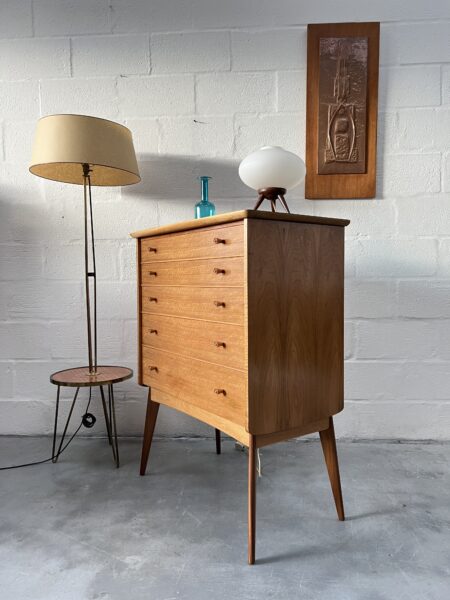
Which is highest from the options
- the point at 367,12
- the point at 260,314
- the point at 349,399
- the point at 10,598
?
the point at 367,12

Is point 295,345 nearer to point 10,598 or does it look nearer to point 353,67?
point 10,598

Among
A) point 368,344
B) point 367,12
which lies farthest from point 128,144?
point 368,344

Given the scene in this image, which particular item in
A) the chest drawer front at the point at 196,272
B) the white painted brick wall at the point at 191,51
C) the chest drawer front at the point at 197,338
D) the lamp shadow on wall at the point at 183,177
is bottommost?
the chest drawer front at the point at 197,338

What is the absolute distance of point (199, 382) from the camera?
4.95 ft

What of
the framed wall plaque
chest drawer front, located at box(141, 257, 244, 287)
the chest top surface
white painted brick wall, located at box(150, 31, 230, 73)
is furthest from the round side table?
white painted brick wall, located at box(150, 31, 230, 73)

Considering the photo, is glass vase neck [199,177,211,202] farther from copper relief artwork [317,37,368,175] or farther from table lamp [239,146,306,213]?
copper relief artwork [317,37,368,175]

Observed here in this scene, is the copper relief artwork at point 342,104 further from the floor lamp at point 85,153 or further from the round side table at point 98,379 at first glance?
Result: the round side table at point 98,379

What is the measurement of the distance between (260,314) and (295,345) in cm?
17

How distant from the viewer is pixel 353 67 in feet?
6.82

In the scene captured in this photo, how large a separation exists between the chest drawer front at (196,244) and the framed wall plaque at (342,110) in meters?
0.82

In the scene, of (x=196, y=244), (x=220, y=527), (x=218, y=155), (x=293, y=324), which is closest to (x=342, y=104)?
(x=218, y=155)

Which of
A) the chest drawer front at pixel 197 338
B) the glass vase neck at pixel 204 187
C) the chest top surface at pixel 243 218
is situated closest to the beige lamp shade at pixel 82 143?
the glass vase neck at pixel 204 187

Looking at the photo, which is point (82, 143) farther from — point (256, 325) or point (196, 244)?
point (256, 325)

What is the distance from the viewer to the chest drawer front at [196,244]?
4.36 feet
